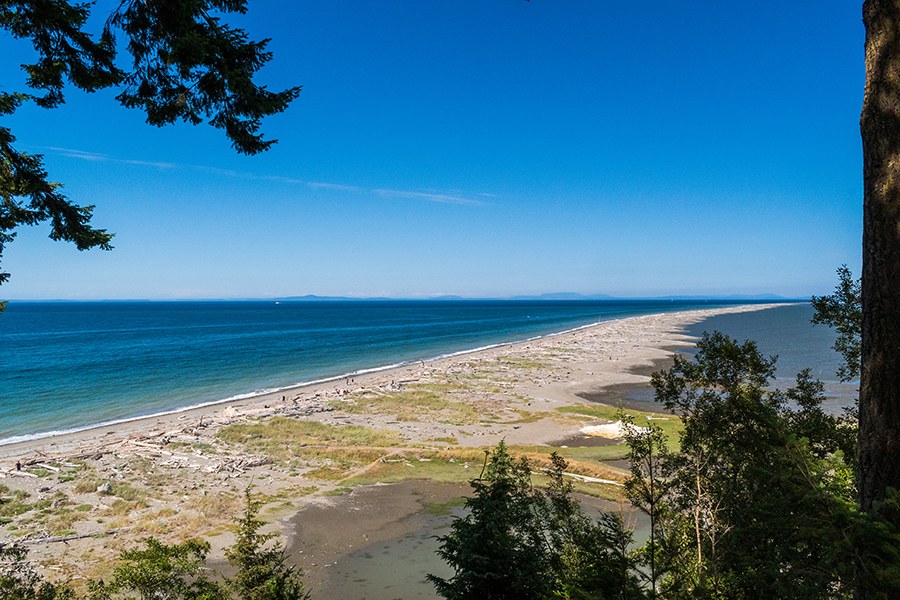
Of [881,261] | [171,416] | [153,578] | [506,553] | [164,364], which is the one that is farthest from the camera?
[164,364]

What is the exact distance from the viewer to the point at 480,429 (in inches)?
1193

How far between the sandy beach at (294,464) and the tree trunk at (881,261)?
581 inches

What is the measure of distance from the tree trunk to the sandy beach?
14.8 m

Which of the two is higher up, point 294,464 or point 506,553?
point 506,553

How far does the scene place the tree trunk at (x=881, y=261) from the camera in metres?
4.79

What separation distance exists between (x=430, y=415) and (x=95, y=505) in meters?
20.5

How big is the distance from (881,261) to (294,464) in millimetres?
25071

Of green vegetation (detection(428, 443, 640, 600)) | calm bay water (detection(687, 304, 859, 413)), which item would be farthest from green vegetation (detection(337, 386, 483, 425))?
green vegetation (detection(428, 443, 640, 600))

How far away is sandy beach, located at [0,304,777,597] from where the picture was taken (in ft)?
53.7

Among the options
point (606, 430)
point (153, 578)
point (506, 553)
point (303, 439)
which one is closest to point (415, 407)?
point (303, 439)

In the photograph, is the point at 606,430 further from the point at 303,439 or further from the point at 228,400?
the point at 228,400

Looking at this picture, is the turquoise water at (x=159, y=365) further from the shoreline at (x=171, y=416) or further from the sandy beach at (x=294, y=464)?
the sandy beach at (x=294, y=464)

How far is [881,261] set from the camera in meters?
4.88

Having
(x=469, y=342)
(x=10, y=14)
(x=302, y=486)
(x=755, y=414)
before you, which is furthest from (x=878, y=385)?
(x=469, y=342)
